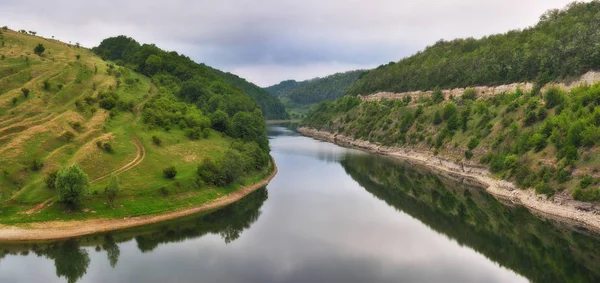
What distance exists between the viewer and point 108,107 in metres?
93.1

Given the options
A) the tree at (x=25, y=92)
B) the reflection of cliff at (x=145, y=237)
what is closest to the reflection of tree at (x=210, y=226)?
the reflection of cliff at (x=145, y=237)

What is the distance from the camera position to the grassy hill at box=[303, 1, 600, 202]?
6656 cm

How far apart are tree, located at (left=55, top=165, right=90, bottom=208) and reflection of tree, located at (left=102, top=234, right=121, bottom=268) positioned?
7.30m

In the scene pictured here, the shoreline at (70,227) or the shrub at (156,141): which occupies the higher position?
the shrub at (156,141)

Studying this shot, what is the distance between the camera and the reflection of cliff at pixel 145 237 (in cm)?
4647

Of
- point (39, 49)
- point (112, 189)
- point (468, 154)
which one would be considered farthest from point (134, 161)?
point (468, 154)

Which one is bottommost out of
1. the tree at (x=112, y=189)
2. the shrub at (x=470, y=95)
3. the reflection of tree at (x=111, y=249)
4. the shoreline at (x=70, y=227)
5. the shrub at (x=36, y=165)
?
the reflection of tree at (x=111, y=249)

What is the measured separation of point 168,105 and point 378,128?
85.1 meters

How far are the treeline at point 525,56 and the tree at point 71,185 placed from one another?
108323mm

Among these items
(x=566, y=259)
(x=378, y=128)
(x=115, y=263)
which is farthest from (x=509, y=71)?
(x=115, y=263)

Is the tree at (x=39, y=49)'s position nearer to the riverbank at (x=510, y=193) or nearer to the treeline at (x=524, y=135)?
the riverbank at (x=510, y=193)

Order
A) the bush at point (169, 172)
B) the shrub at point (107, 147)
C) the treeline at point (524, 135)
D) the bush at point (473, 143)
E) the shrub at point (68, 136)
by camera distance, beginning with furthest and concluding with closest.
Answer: the bush at point (473, 143)
the shrub at point (68, 136)
the shrub at point (107, 147)
the bush at point (169, 172)
the treeline at point (524, 135)

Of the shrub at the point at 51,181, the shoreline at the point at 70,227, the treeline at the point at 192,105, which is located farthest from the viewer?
the treeline at the point at 192,105

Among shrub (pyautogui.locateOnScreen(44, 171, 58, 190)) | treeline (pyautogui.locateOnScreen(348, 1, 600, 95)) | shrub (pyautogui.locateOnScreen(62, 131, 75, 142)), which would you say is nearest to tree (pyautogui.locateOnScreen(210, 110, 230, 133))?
shrub (pyautogui.locateOnScreen(62, 131, 75, 142))
